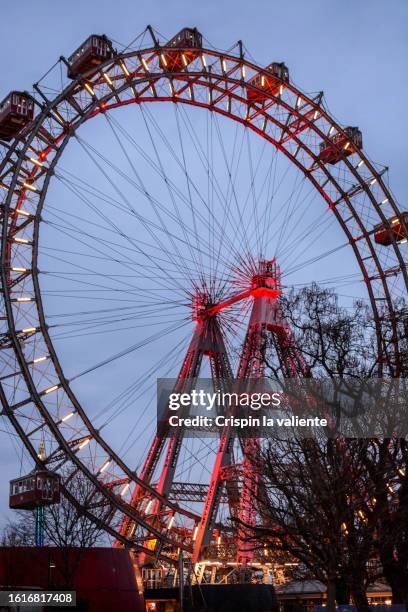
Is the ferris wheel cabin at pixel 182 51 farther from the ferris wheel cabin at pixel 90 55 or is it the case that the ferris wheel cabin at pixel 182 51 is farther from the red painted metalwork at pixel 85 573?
the red painted metalwork at pixel 85 573

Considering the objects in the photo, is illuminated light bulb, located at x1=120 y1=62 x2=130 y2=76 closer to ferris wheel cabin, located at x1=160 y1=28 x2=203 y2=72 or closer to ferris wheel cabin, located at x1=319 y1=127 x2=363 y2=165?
ferris wheel cabin, located at x1=160 y1=28 x2=203 y2=72

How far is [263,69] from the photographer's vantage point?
3638 cm

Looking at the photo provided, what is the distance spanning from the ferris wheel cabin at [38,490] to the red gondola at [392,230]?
1840cm

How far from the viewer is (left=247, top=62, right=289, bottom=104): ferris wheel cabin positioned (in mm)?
36406

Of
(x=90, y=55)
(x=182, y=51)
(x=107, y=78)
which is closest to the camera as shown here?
(x=90, y=55)

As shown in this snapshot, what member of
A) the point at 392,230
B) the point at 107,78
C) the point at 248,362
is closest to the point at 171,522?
the point at 248,362

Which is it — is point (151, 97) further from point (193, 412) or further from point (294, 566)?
point (294, 566)

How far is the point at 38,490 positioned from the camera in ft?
93.1

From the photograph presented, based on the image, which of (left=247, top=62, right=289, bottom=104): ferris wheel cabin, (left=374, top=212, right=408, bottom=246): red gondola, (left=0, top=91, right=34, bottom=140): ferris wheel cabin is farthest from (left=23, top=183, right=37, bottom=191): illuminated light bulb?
(left=374, top=212, right=408, bottom=246): red gondola

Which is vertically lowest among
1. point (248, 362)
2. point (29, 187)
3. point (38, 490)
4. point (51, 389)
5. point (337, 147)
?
point (38, 490)

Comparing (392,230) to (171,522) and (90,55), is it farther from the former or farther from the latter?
(171,522)

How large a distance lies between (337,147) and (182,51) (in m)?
8.49

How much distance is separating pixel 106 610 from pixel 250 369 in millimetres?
10308

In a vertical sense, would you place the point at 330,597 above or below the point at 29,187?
below
